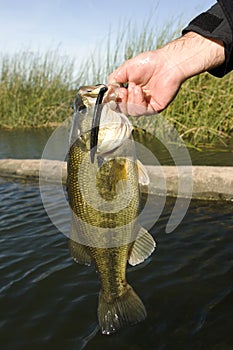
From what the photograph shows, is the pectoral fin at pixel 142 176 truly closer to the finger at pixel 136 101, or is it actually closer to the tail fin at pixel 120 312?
the finger at pixel 136 101

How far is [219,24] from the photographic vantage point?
2459 mm

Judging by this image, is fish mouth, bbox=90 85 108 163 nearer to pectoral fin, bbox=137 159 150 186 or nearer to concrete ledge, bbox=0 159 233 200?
pectoral fin, bbox=137 159 150 186

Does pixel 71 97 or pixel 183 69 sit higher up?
pixel 183 69

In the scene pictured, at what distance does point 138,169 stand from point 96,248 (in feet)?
1.61

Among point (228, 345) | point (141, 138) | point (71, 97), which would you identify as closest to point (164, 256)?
point (228, 345)

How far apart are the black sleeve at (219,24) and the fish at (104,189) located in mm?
786

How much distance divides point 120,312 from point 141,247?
386 mm

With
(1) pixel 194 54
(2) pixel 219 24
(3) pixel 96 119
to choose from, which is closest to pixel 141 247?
(3) pixel 96 119

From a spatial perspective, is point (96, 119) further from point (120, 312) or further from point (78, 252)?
point (120, 312)

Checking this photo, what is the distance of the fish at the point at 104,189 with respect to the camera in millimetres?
2127

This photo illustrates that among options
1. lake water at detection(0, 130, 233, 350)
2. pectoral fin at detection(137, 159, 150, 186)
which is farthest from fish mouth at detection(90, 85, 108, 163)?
lake water at detection(0, 130, 233, 350)

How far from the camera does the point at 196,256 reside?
4.05m

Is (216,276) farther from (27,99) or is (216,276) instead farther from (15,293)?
(27,99)

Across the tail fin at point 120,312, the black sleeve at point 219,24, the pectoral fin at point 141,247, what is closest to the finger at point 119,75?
the black sleeve at point 219,24
